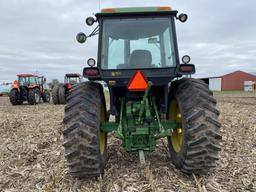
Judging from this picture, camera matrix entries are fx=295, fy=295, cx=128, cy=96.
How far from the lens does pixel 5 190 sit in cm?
398

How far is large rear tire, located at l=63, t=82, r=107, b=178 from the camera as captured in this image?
153 inches

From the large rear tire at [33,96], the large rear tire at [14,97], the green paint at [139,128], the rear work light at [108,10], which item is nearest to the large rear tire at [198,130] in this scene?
the green paint at [139,128]

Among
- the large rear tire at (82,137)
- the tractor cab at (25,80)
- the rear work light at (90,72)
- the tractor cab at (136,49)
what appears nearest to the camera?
the large rear tire at (82,137)

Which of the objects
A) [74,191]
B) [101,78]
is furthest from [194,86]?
[74,191]

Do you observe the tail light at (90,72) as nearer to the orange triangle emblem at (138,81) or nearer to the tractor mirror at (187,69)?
the orange triangle emblem at (138,81)

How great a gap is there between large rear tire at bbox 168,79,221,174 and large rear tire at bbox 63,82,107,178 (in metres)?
1.20

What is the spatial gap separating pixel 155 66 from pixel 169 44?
1.39ft

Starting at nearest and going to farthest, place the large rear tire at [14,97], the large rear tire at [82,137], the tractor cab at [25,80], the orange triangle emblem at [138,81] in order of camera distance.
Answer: the large rear tire at [82,137] → the orange triangle emblem at [138,81] → the large rear tire at [14,97] → the tractor cab at [25,80]

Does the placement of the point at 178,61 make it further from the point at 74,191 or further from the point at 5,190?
the point at 5,190

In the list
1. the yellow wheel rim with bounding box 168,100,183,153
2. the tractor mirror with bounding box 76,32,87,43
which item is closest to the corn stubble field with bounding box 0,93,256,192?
the yellow wheel rim with bounding box 168,100,183,153

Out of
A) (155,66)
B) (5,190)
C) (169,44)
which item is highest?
(169,44)

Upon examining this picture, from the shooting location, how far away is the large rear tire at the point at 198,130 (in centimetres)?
392

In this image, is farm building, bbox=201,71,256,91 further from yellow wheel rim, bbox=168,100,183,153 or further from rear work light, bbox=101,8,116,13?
rear work light, bbox=101,8,116,13

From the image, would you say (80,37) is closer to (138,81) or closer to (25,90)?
(138,81)
